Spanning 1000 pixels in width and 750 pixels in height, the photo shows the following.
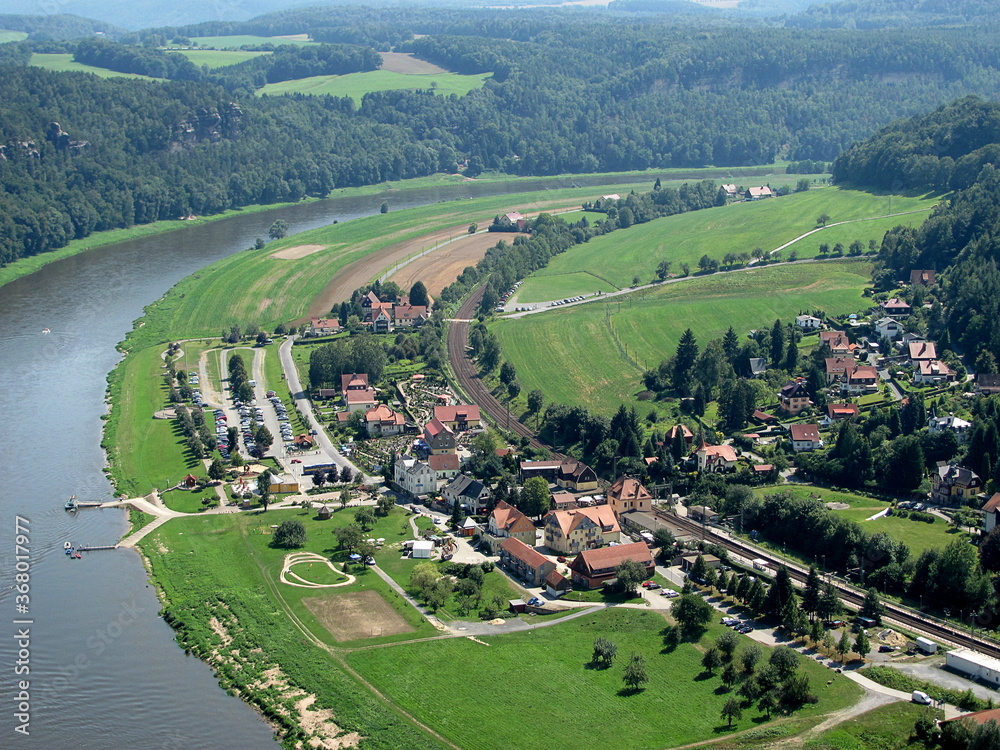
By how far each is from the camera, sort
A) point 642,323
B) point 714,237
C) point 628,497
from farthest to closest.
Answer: point 714,237
point 642,323
point 628,497

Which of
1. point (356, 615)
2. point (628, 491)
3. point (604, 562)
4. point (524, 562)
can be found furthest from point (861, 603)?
point (356, 615)

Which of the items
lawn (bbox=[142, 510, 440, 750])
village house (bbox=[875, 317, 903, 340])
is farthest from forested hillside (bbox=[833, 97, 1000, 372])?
lawn (bbox=[142, 510, 440, 750])

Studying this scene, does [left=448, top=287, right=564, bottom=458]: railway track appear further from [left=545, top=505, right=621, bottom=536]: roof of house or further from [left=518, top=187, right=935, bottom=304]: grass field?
[left=545, top=505, right=621, bottom=536]: roof of house

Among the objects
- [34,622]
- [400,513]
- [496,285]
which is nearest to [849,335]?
[496,285]

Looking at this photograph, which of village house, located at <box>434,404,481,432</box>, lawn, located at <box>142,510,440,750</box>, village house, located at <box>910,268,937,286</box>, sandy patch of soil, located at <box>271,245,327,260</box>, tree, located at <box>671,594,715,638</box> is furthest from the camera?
sandy patch of soil, located at <box>271,245,327,260</box>

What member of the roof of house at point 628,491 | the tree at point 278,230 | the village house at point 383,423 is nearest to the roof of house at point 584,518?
the roof of house at point 628,491

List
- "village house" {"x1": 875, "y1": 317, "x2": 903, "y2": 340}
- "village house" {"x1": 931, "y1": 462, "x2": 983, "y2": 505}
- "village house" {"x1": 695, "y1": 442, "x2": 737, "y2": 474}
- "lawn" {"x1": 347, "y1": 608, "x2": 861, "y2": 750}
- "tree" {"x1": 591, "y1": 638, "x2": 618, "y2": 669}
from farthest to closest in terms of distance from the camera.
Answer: "village house" {"x1": 875, "y1": 317, "x2": 903, "y2": 340}, "village house" {"x1": 695, "y1": 442, "x2": 737, "y2": 474}, "village house" {"x1": 931, "y1": 462, "x2": 983, "y2": 505}, "tree" {"x1": 591, "y1": 638, "x2": 618, "y2": 669}, "lawn" {"x1": 347, "y1": 608, "x2": 861, "y2": 750}

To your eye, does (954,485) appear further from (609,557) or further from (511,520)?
(511,520)
